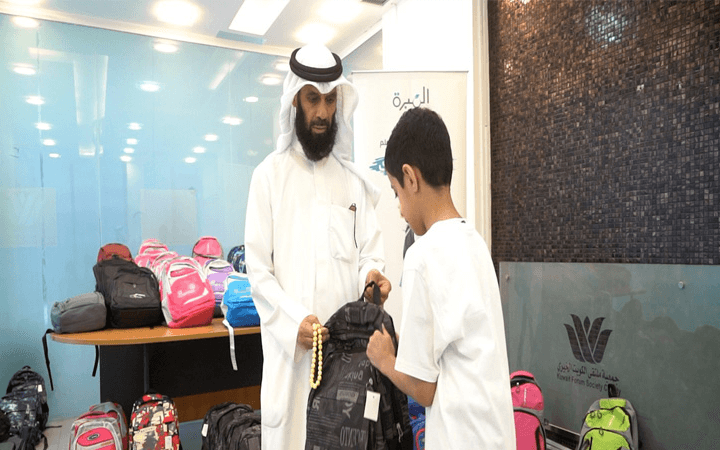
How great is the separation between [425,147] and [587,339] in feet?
7.83

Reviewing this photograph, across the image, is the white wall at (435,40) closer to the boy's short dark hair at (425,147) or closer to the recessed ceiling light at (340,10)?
the recessed ceiling light at (340,10)

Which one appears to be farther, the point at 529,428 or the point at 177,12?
the point at 177,12


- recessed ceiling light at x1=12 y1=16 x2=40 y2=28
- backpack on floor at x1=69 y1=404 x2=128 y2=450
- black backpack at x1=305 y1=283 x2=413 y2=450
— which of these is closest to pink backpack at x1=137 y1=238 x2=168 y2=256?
backpack on floor at x1=69 y1=404 x2=128 y2=450

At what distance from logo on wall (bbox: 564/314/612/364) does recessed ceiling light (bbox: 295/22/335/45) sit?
3.91 metres

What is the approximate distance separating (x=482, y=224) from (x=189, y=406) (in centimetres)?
243

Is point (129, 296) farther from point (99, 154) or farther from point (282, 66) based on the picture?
point (282, 66)

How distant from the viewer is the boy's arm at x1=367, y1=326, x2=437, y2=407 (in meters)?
1.13

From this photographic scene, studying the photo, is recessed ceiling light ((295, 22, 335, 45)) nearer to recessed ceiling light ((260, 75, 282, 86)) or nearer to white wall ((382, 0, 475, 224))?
recessed ceiling light ((260, 75, 282, 86))

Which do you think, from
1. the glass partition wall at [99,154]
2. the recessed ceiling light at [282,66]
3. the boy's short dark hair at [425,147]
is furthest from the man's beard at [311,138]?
the recessed ceiling light at [282,66]

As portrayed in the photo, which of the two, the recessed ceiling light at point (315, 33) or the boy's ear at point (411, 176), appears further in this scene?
the recessed ceiling light at point (315, 33)

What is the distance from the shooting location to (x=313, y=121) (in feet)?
6.57

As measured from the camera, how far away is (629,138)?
2.80 metres

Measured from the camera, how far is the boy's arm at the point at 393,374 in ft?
3.69

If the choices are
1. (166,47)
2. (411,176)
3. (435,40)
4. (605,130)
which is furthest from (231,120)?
(411,176)
